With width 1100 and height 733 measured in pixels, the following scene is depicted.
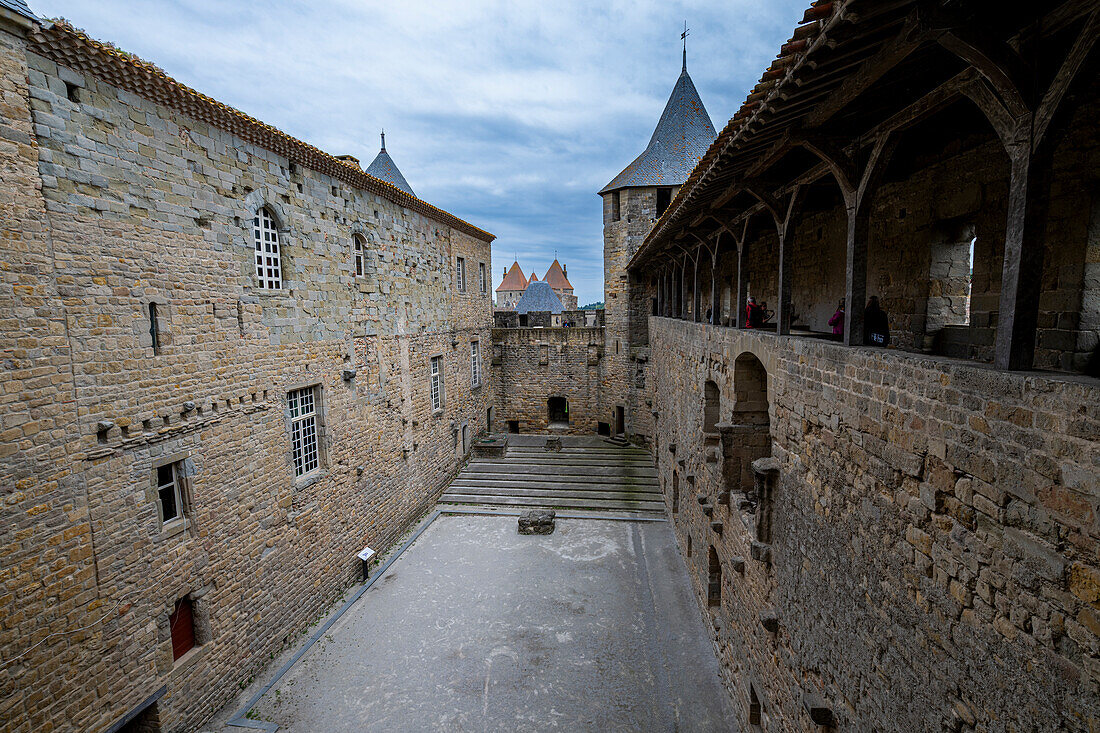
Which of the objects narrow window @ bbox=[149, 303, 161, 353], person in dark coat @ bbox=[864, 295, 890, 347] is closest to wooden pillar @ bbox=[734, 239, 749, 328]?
person in dark coat @ bbox=[864, 295, 890, 347]

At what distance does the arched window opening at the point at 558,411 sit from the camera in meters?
24.8

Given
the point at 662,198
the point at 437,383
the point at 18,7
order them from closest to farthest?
the point at 18,7, the point at 437,383, the point at 662,198

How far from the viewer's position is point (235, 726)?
25.2 feet

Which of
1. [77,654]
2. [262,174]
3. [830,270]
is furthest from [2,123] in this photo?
[830,270]

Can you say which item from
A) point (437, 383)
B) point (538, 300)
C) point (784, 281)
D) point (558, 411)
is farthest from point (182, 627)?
point (538, 300)

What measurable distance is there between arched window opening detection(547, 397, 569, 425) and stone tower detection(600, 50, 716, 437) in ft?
9.02

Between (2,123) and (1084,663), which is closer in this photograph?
(1084,663)

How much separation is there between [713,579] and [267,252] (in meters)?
10.2

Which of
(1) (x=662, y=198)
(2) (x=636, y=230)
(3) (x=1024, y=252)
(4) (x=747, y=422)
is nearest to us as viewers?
(3) (x=1024, y=252)

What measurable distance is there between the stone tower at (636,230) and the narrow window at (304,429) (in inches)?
560

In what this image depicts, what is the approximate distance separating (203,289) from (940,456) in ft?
30.2

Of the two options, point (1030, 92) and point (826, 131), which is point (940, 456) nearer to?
point (1030, 92)

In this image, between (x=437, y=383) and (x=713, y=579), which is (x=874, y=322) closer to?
(x=713, y=579)

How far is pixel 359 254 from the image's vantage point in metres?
12.2
